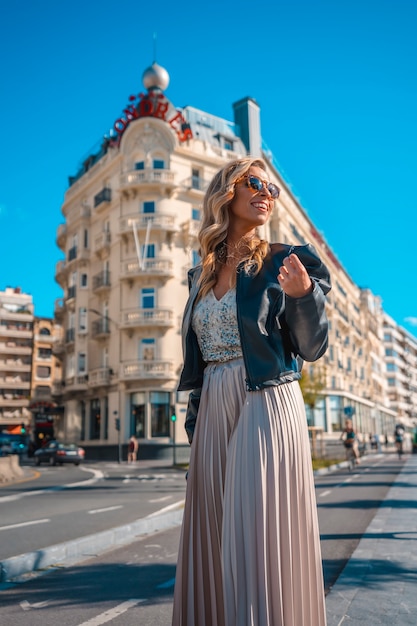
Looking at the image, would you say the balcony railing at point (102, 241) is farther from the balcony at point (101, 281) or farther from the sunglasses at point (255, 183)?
the sunglasses at point (255, 183)

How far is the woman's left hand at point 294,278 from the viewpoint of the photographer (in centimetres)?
196

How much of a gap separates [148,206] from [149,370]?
36.4ft

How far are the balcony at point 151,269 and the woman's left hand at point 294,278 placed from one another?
3407 cm

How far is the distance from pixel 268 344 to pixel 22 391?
77717 mm

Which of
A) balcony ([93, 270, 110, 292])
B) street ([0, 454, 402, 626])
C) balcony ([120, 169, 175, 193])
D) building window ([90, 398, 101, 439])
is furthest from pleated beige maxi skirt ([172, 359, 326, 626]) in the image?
building window ([90, 398, 101, 439])

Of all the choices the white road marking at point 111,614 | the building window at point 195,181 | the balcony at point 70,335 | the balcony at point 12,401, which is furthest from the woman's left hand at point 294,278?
the balcony at point 12,401

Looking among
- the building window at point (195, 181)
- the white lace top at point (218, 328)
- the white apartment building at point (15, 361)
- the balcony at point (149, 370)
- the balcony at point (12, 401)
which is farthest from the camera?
the white apartment building at point (15, 361)

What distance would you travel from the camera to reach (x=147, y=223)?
1431 inches

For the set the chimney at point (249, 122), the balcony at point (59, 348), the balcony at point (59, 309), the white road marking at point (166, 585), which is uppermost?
the chimney at point (249, 122)

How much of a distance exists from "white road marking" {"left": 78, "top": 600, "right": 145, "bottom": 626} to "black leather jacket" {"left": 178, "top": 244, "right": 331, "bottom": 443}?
203 cm

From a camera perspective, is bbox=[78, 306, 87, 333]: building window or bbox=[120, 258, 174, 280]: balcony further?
bbox=[78, 306, 87, 333]: building window

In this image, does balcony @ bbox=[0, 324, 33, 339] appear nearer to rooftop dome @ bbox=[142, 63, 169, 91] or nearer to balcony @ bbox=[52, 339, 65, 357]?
balcony @ bbox=[52, 339, 65, 357]

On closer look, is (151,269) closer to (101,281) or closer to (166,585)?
(101,281)

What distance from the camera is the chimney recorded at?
142 ft
